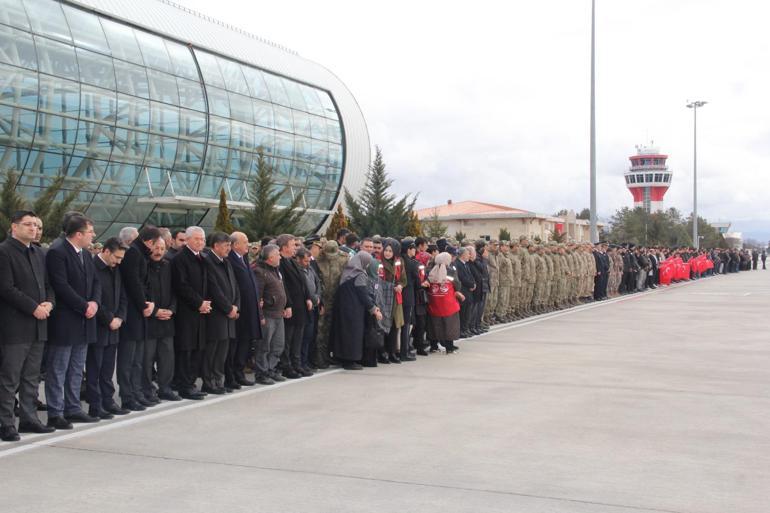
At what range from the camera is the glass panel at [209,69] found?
3241cm

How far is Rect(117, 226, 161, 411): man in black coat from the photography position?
8258 millimetres

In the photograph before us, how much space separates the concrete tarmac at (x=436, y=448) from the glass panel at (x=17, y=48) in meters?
17.1

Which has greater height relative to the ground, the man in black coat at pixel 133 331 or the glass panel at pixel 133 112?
the glass panel at pixel 133 112

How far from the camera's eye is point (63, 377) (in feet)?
24.7

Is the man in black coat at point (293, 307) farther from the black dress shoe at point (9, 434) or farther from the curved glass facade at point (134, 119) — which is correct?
the curved glass facade at point (134, 119)

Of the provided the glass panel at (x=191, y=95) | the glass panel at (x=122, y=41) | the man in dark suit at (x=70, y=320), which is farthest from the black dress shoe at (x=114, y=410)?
the glass panel at (x=191, y=95)

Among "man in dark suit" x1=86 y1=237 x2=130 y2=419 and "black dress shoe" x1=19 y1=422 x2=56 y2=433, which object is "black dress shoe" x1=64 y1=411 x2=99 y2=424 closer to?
"man in dark suit" x1=86 y1=237 x2=130 y2=419

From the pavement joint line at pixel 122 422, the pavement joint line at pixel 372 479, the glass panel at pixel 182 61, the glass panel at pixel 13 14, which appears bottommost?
the pavement joint line at pixel 122 422

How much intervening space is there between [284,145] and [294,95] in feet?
10.6

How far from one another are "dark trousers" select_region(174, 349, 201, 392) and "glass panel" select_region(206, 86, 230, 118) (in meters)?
24.1

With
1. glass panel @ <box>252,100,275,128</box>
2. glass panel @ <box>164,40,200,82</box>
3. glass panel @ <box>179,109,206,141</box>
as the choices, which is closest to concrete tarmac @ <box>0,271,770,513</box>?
glass panel @ <box>179,109,206,141</box>

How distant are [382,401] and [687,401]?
10.7ft

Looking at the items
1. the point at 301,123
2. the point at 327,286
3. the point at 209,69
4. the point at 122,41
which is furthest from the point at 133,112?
the point at 327,286

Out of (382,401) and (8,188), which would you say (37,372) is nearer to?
(382,401)
